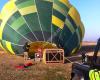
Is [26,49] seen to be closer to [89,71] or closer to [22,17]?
[22,17]

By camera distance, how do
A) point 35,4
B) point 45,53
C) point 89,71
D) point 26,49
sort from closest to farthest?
1. point 89,71
2. point 45,53
3. point 26,49
4. point 35,4

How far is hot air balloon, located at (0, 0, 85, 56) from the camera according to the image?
27.1 m

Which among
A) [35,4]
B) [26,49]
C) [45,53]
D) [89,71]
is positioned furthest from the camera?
[35,4]

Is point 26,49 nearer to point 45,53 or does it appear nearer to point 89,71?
point 45,53

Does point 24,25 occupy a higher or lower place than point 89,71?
higher

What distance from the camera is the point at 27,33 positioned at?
2747 centimetres

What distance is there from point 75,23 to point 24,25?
469 cm

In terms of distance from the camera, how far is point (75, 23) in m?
29.2

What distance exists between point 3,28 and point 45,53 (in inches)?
236

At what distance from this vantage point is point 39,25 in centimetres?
2730

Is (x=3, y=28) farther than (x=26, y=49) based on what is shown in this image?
Yes

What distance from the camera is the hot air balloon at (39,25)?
88.9 feet

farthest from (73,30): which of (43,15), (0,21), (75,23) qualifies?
(0,21)

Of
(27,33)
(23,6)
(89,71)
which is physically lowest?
(89,71)
